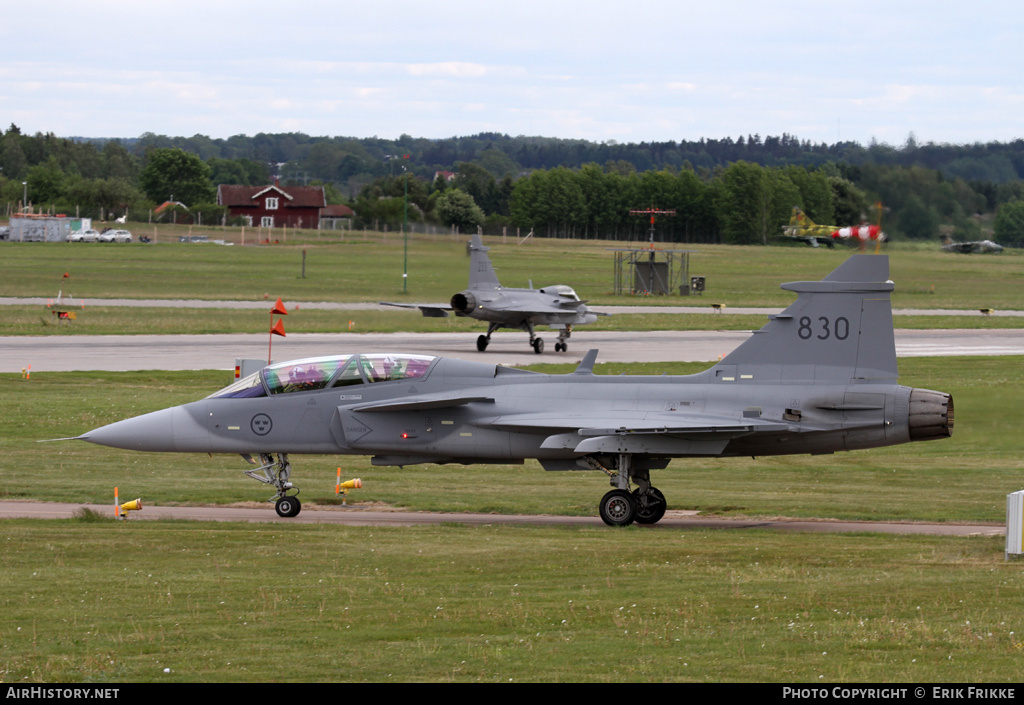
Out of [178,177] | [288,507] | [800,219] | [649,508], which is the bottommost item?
[288,507]

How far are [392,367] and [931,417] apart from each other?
27.8 feet

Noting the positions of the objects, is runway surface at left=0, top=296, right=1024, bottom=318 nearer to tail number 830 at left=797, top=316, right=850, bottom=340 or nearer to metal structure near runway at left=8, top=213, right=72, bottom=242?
tail number 830 at left=797, top=316, right=850, bottom=340

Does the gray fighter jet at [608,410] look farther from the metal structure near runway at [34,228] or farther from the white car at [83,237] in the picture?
the white car at [83,237]

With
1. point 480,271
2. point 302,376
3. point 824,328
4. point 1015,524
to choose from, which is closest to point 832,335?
point 824,328

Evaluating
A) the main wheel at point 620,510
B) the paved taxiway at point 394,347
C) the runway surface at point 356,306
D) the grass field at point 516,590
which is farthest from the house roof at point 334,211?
the main wheel at point 620,510

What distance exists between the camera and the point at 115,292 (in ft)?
245

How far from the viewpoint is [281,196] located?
148625mm

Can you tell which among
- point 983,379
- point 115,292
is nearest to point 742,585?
point 983,379

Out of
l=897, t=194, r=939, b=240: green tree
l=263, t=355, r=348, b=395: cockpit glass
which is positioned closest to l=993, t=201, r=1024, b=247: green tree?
l=897, t=194, r=939, b=240: green tree

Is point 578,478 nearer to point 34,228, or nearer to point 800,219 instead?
point 800,219

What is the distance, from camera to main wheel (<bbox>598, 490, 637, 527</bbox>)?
1777 cm

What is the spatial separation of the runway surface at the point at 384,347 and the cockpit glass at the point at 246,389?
1987cm

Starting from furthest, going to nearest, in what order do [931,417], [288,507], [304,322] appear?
1. [304,322]
2. [288,507]
3. [931,417]

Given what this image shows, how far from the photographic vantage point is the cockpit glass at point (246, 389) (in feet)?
62.9
